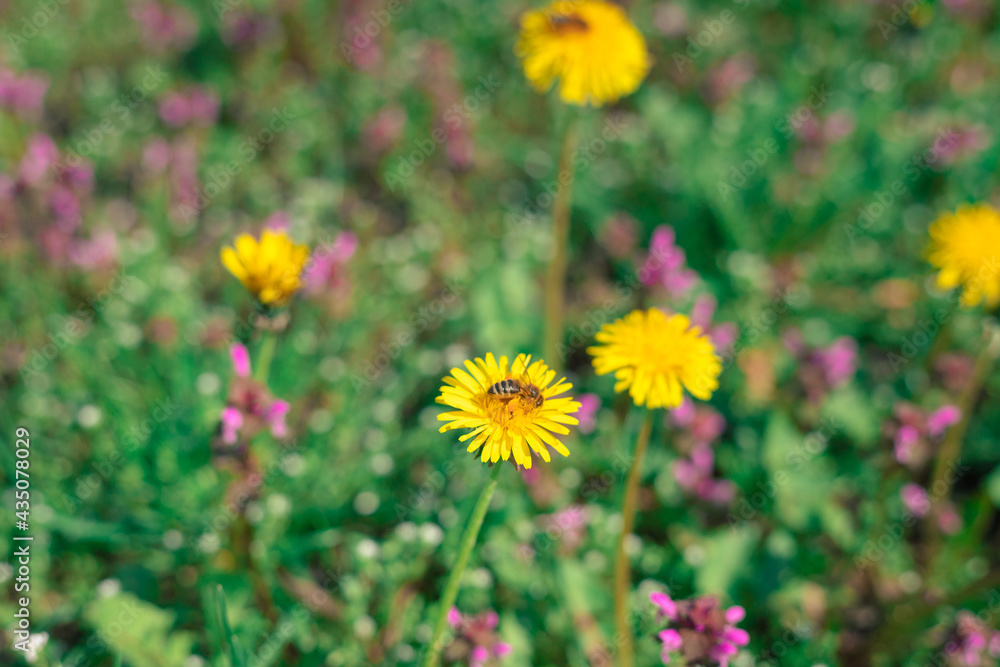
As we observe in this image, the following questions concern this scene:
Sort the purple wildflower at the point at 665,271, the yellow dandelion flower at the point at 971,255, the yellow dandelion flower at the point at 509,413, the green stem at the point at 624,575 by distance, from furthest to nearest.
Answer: the purple wildflower at the point at 665,271 < the yellow dandelion flower at the point at 971,255 < the green stem at the point at 624,575 < the yellow dandelion flower at the point at 509,413

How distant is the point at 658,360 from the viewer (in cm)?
194

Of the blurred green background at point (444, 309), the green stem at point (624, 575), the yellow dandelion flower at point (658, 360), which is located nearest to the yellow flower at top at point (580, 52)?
the blurred green background at point (444, 309)

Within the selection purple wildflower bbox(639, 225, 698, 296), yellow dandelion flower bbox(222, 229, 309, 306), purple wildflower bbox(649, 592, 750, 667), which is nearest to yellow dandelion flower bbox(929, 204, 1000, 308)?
purple wildflower bbox(639, 225, 698, 296)

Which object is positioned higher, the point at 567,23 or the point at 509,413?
the point at 567,23

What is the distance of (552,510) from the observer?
2.92 metres

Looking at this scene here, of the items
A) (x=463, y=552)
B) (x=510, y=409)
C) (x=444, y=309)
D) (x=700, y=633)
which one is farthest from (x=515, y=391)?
(x=444, y=309)

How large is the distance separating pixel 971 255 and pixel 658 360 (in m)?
1.38

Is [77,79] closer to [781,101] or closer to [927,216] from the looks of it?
[781,101]

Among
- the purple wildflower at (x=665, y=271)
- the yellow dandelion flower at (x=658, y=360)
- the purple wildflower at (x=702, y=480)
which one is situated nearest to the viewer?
the yellow dandelion flower at (x=658, y=360)

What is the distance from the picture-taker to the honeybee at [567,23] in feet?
8.76

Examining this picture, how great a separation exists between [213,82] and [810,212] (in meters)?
3.57

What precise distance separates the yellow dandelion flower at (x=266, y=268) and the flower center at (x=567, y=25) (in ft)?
4.21

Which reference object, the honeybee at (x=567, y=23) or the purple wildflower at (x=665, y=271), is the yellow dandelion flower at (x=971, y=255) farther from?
the honeybee at (x=567, y=23)

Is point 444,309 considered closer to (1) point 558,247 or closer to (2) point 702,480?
(1) point 558,247
